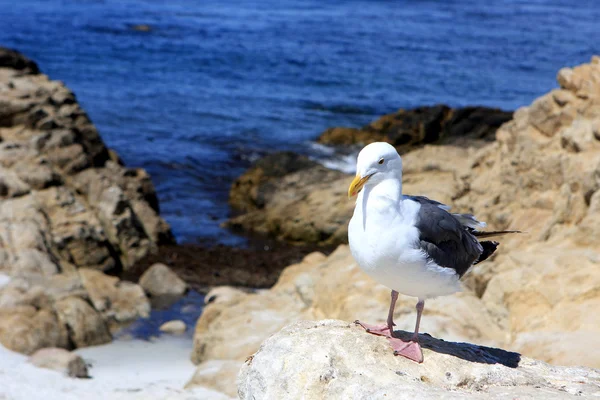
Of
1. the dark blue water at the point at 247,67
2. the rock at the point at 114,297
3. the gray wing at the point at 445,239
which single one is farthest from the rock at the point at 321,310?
the dark blue water at the point at 247,67

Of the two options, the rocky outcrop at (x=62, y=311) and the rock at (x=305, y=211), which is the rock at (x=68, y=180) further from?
the rock at (x=305, y=211)

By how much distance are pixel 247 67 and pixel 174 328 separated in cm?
2575

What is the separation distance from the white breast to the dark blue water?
39.1 feet

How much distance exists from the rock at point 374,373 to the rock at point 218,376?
12.6ft

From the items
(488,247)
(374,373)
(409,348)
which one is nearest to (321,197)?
(488,247)

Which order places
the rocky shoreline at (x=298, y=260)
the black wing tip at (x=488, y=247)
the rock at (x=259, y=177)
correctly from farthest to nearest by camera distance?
the rock at (x=259, y=177), the black wing tip at (x=488, y=247), the rocky shoreline at (x=298, y=260)

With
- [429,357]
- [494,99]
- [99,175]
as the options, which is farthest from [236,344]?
[494,99]

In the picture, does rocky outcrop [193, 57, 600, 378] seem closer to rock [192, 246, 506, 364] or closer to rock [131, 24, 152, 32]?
rock [192, 246, 506, 364]

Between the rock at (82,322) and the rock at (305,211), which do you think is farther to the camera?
the rock at (305,211)

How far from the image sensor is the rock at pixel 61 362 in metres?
9.12

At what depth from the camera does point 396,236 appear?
4297 mm

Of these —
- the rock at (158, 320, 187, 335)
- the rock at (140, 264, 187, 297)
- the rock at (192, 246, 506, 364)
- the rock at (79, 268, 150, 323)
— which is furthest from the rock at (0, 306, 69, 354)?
the rock at (140, 264, 187, 297)

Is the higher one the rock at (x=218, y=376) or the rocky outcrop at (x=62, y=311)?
the rock at (x=218, y=376)

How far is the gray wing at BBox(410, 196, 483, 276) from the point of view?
4.46 m
